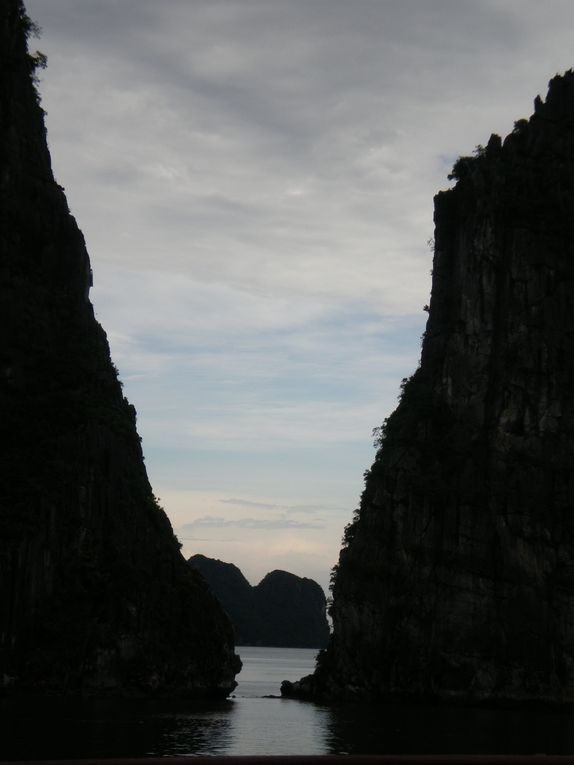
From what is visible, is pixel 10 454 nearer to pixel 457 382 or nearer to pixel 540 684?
pixel 457 382

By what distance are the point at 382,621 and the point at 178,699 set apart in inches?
688

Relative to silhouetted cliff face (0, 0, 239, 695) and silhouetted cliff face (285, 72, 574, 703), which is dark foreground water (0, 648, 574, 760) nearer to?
silhouetted cliff face (285, 72, 574, 703)

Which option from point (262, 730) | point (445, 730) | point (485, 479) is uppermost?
point (485, 479)

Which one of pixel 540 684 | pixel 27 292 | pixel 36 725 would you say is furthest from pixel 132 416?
pixel 36 725

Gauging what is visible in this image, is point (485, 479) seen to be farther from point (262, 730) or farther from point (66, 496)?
point (262, 730)

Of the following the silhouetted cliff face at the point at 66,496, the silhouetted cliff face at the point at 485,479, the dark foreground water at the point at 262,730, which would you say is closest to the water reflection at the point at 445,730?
the dark foreground water at the point at 262,730

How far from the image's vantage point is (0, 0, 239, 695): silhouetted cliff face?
84688 mm

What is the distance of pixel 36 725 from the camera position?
54125 millimetres

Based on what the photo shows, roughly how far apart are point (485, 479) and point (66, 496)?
1323 inches

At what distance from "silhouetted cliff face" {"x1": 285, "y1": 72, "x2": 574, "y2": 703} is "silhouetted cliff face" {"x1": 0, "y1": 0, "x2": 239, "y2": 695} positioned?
1355 centimetres

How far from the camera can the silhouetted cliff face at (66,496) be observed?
84688mm

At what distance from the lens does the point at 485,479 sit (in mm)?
90625

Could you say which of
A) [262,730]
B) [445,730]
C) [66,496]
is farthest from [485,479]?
[262,730]

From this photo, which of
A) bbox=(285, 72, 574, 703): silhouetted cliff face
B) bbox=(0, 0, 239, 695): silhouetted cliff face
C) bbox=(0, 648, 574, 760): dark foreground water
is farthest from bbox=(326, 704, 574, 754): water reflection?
bbox=(0, 0, 239, 695): silhouetted cliff face
